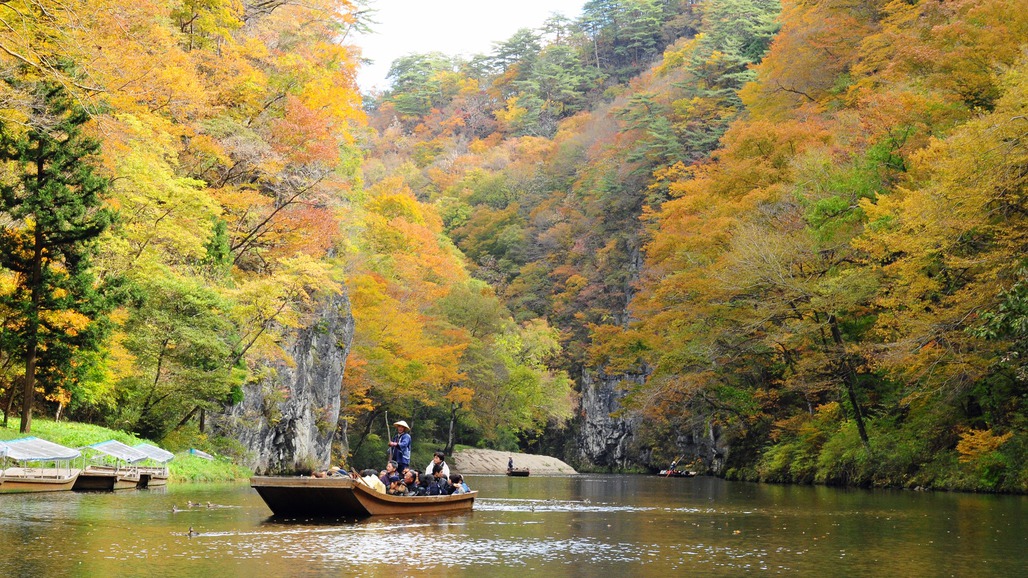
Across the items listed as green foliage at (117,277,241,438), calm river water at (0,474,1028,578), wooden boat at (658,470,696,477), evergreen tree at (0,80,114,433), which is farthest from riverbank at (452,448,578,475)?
calm river water at (0,474,1028,578)

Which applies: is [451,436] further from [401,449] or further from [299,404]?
[401,449]

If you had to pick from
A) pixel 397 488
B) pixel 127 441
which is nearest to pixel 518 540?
pixel 397 488

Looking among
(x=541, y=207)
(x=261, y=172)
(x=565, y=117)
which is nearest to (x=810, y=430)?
(x=261, y=172)

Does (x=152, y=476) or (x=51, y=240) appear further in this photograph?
(x=152, y=476)

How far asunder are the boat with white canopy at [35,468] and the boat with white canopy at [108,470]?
80 centimetres

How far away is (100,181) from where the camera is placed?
2331 centimetres

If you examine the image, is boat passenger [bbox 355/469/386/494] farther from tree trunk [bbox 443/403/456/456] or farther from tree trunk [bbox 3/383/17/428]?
tree trunk [bbox 443/403/456/456]

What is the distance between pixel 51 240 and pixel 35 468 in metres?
5.44

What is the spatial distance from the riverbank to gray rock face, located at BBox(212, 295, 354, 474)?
13.8 meters

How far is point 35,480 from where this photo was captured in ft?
66.6

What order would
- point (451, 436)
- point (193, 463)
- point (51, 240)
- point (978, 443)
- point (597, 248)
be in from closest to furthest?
point (51, 240) → point (978, 443) → point (193, 463) → point (451, 436) → point (597, 248)

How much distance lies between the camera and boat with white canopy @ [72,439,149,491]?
2259cm

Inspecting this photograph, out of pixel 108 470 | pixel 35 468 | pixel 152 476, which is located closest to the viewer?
pixel 35 468

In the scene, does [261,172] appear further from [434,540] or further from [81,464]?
[434,540]
